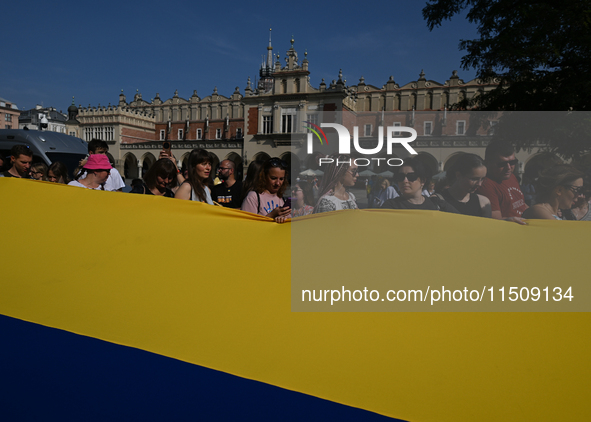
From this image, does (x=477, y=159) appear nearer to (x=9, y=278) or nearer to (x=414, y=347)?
(x=414, y=347)

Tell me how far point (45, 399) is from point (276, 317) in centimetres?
118

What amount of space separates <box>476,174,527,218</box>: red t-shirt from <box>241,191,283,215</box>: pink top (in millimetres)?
1567

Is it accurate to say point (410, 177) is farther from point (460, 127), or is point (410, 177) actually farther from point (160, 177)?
point (460, 127)

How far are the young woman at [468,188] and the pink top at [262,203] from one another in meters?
1.31

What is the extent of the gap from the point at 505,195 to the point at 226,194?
274 centimetres

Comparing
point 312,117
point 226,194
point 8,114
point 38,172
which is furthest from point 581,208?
point 8,114

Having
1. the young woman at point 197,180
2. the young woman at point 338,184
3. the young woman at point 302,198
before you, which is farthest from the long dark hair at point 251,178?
the young woman at point 338,184

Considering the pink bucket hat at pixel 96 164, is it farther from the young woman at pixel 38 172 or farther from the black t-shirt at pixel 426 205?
the black t-shirt at pixel 426 205

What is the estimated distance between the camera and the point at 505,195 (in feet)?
9.87

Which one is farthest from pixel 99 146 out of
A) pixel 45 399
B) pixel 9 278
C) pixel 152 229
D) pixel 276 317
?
pixel 276 317

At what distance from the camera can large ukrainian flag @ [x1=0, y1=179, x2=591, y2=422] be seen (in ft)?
4.33

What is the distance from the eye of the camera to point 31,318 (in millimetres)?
1859

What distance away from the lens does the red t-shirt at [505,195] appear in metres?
2.85

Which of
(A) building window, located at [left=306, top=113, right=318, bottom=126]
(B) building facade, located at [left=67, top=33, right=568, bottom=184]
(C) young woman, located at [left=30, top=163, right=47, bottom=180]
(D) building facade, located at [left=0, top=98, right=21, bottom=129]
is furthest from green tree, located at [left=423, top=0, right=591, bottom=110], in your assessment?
(D) building facade, located at [left=0, top=98, right=21, bottom=129]
